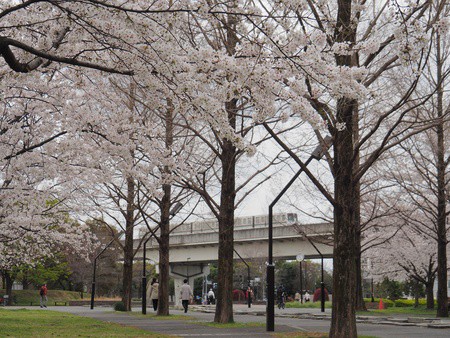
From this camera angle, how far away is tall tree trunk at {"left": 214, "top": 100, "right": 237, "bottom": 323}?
728 inches

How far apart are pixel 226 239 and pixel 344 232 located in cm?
675

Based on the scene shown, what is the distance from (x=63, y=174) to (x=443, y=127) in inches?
627

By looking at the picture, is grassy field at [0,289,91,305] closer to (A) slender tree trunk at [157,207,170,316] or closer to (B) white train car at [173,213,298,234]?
(B) white train car at [173,213,298,234]

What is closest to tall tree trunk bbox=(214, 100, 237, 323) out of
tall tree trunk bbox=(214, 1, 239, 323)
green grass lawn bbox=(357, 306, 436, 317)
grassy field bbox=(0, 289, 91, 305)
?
tall tree trunk bbox=(214, 1, 239, 323)

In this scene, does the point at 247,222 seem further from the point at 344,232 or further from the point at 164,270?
the point at 344,232

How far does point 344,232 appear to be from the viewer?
12.4 meters

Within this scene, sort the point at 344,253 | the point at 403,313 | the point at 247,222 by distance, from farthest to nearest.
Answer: the point at 247,222
the point at 403,313
the point at 344,253

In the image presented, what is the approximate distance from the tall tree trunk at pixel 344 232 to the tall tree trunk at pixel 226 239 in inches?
Answer: 230

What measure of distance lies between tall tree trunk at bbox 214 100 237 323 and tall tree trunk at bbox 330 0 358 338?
5.84 meters

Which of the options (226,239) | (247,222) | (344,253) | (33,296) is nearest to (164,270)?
(226,239)

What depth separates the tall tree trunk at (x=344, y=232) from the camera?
12.3 meters

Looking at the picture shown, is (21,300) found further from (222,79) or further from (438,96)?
(222,79)

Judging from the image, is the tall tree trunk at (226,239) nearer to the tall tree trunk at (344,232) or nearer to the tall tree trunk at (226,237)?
the tall tree trunk at (226,237)

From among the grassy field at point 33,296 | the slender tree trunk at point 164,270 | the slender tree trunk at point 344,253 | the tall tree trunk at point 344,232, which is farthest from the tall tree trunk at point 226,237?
the grassy field at point 33,296
